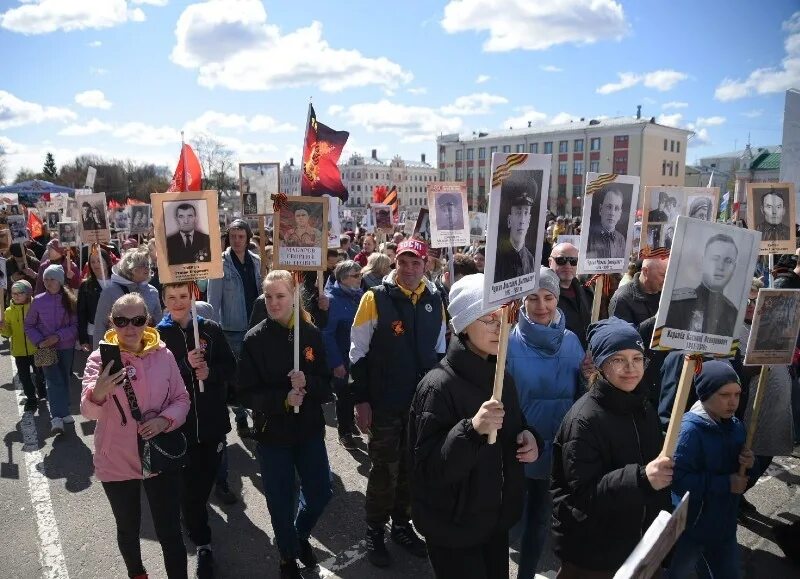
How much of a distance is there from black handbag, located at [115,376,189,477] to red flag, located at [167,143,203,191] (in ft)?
7.82

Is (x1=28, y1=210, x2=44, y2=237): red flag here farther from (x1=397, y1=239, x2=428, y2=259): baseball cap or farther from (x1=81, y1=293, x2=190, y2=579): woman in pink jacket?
(x1=397, y1=239, x2=428, y2=259): baseball cap

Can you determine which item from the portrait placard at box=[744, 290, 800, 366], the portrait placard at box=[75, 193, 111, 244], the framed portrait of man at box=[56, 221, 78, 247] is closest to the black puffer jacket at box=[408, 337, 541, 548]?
the portrait placard at box=[744, 290, 800, 366]

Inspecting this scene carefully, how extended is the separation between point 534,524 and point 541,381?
37.2 inches

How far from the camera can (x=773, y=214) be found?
18.9 feet

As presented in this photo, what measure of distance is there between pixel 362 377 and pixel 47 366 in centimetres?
447

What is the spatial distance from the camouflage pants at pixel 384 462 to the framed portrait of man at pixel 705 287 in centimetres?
219

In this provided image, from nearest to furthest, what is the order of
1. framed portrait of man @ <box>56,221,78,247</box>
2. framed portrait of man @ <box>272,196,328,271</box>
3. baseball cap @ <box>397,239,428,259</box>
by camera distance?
baseball cap @ <box>397,239,428,259</box> → framed portrait of man @ <box>272,196,328,271</box> → framed portrait of man @ <box>56,221,78,247</box>

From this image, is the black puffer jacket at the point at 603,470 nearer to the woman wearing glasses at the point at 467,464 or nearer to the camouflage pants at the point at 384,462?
the woman wearing glasses at the point at 467,464

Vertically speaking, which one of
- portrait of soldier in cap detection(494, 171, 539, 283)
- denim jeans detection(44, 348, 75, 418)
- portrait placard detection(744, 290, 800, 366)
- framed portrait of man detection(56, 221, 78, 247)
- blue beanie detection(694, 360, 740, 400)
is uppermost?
portrait of soldier in cap detection(494, 171, 539, 283)

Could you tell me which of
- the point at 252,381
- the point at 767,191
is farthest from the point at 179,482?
the point at 767,191

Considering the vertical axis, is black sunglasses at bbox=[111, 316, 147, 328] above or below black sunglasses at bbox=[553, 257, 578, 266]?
below

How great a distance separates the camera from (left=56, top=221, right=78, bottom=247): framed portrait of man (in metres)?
9.97

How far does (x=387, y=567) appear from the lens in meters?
4.03

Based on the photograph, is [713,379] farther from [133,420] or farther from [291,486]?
[133,420]
